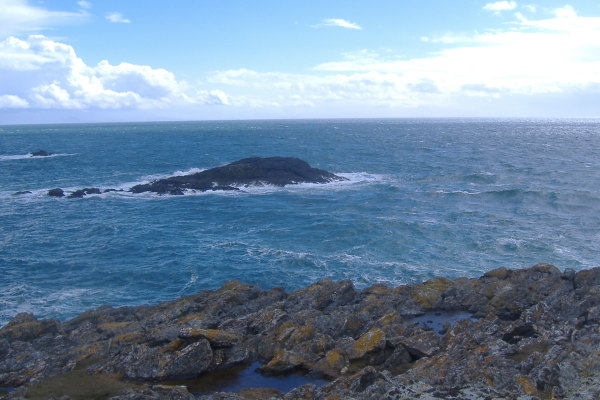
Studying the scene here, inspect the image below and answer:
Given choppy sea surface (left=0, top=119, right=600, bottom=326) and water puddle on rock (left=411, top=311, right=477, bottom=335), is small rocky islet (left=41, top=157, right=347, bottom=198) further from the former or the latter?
water puddle on rock (left=411, top=311, right=477, bottom=335)

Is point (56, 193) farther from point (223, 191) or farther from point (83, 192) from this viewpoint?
point (223, 191)

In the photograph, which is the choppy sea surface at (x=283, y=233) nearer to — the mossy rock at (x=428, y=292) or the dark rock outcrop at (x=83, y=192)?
the dark rock outcrop at (x=83, y=192)

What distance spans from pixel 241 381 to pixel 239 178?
51.0 metres

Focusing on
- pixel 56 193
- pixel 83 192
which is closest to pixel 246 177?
pixel 83 192

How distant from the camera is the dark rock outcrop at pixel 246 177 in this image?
2355 inches

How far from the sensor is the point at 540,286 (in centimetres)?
2077

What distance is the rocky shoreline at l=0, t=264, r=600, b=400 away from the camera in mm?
11336

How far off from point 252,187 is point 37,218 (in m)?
25.5

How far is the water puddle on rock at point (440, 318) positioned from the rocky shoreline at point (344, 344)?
0.08 meters

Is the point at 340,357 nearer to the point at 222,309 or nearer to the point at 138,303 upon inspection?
the point at 222,309

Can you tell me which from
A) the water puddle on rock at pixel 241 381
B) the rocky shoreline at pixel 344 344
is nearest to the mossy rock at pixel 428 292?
the rocky shoreline at pixel 344 344

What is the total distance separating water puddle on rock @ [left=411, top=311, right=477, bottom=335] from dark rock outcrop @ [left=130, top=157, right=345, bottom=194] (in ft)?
141

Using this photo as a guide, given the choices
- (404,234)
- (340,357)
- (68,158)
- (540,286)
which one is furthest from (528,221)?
(68,158)

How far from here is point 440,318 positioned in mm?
19641
